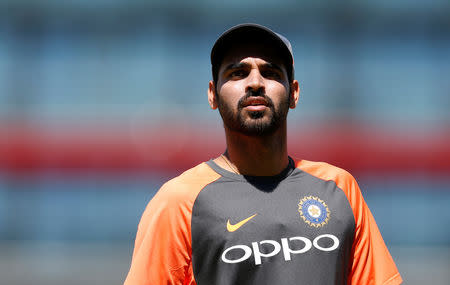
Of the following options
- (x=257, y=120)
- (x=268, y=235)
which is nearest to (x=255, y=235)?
(x=268, y=235)

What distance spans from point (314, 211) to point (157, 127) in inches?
124

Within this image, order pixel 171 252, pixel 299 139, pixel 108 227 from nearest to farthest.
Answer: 1. pixel 171 252
2. pixel 299 139
3. pixel 108 227

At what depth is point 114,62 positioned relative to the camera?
14.3ft

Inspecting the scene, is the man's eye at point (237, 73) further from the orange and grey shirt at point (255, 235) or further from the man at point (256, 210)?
the orange and grey shirt at point (255, 235)

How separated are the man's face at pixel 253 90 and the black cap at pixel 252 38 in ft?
0.06

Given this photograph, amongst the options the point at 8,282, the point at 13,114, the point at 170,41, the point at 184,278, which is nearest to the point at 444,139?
the point at 170,41

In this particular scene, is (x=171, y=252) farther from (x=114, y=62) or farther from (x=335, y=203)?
(x=114, y=62)

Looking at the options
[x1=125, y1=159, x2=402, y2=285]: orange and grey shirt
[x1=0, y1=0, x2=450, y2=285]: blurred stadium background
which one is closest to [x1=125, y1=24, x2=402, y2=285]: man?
[x1=125, y1=159, x2=402, y2=285]: orange and grey shirt

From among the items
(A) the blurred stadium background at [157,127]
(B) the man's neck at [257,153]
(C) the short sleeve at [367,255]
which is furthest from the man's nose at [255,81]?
(A) the blurred stadium background at [157,127]

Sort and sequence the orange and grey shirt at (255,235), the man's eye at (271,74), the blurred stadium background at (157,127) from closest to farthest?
the orange and grey shirt at (255,235)
the man's eye at (271,74)
the blurred stadium background at (157,127)

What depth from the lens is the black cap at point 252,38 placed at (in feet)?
3.37

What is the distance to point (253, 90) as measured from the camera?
0.98 meters

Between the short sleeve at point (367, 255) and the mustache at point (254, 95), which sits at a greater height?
the mustache at point (254, 95)

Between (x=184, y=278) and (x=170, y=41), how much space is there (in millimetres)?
3784
